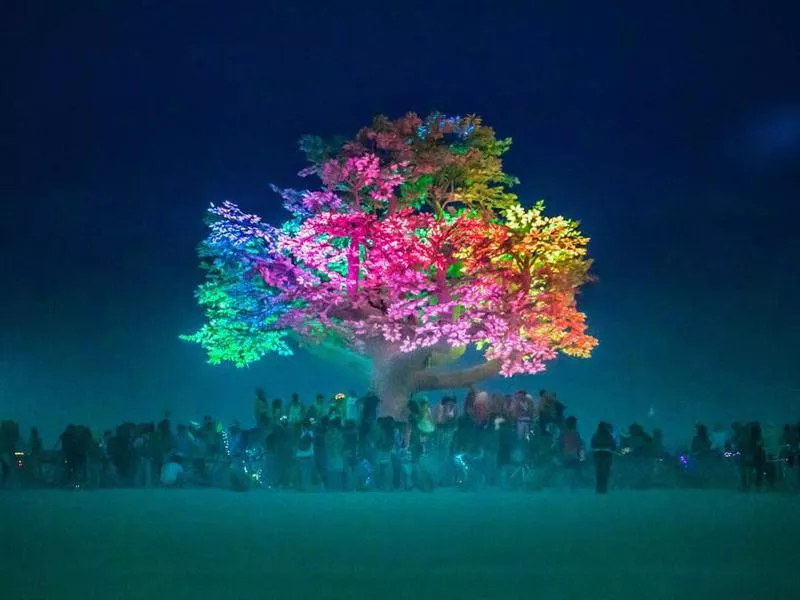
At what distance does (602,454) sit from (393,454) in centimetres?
444

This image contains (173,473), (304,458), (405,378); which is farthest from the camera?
(405,378)

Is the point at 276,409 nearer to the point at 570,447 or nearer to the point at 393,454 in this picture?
the point at 393,454

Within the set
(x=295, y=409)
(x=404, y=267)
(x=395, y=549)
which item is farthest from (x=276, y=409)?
(x=395, y=549)

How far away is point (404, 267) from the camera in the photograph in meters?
25.1

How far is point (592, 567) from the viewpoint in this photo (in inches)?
375

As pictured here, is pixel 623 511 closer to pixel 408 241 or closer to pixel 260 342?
pixel 408 241

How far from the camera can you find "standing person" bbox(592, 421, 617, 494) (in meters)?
20.0

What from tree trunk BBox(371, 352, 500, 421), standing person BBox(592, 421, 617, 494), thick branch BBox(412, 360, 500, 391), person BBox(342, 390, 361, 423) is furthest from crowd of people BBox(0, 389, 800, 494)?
thick branch BBox(412, 360, 500, 391)

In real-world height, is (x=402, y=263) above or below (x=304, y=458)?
above

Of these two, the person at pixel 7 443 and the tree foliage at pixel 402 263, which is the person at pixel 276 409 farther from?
the person at pixel 7 443

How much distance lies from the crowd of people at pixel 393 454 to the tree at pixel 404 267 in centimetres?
322

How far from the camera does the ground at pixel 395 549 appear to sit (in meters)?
8.35

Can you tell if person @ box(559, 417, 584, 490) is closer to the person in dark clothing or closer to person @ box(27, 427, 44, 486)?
the person in dark clothing

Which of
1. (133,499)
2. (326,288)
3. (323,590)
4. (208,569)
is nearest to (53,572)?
(208,569)
